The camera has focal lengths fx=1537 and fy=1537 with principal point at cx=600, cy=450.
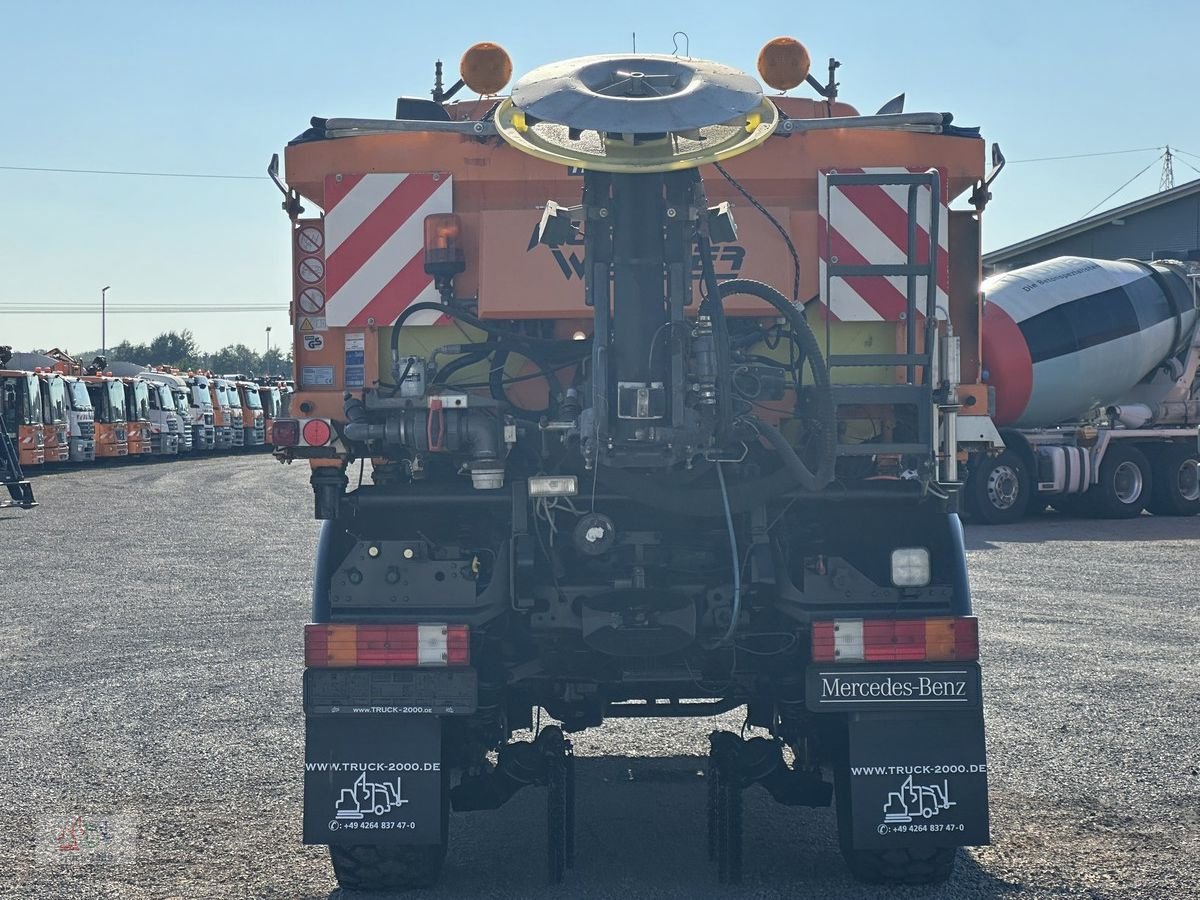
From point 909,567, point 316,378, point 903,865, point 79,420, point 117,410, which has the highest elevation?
point 117,410

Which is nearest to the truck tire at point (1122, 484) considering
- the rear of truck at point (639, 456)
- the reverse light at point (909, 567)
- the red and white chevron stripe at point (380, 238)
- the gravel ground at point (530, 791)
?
the gravel ground at point (530, 791)

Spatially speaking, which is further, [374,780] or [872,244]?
[872,244]

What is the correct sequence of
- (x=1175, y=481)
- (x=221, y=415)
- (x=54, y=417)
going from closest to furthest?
(x=1175, y=481)
(x=54, y=417)
(x=221, y=415)

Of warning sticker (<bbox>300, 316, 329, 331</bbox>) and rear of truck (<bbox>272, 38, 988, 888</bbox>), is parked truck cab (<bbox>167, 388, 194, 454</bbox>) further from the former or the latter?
rear of truck (<bbox>272, 38, 988, 888</bbox>)

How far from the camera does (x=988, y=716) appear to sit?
8.09 metres

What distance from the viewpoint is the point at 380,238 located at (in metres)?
5.80

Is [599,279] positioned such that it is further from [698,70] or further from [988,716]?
[988,716]

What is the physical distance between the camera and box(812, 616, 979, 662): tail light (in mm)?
5137

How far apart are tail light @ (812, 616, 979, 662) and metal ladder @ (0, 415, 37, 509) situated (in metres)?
22.9

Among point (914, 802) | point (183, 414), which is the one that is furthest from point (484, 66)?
point (183, 414)

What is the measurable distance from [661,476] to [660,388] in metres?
0.39

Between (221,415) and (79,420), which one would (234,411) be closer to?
(221,415)

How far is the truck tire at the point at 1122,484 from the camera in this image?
2261 cm

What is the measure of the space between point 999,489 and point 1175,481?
3.50m
